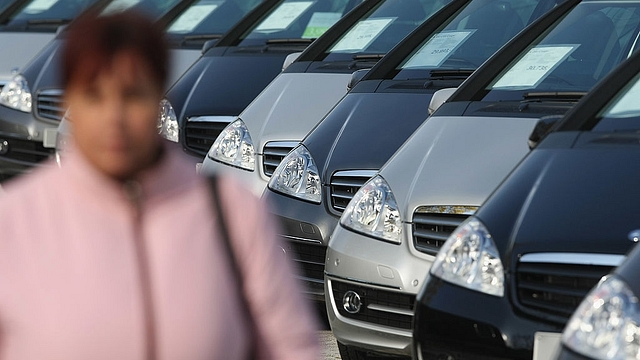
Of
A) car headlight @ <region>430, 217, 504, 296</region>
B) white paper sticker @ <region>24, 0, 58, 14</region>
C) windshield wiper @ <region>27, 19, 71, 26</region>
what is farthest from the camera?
white paper sticker @ <region>24, 0, 58, 14</region>

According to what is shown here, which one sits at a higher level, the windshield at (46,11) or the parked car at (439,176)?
the parked car at (439,176)

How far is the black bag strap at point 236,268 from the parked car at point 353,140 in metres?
4.40

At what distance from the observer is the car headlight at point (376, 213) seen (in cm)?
588

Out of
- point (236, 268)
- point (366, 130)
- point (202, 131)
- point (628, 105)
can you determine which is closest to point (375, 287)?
point (628, 105)

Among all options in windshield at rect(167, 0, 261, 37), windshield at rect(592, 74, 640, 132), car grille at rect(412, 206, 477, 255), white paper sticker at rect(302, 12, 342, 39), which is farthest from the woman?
windshield at rect(167, 0, 261, 37)

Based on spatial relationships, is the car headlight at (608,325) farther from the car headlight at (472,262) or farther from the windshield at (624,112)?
the windshield at (624,112)

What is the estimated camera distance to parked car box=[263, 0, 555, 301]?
6926 mm

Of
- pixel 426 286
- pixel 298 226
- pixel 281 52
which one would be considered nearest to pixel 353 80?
pixel 298 226

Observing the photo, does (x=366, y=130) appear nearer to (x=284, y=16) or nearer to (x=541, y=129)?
(x=541, y=129)

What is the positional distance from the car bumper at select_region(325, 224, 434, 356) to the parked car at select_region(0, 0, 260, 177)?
5504 mm

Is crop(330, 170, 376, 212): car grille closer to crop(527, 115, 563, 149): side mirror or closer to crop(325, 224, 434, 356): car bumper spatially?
crop(325, 224, 434, 356): car bumper

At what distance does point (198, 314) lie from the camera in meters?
2.23

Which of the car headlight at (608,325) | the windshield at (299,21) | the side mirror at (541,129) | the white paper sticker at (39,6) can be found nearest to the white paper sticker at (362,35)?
the windshield at (299,21)

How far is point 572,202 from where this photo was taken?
15.0ft
